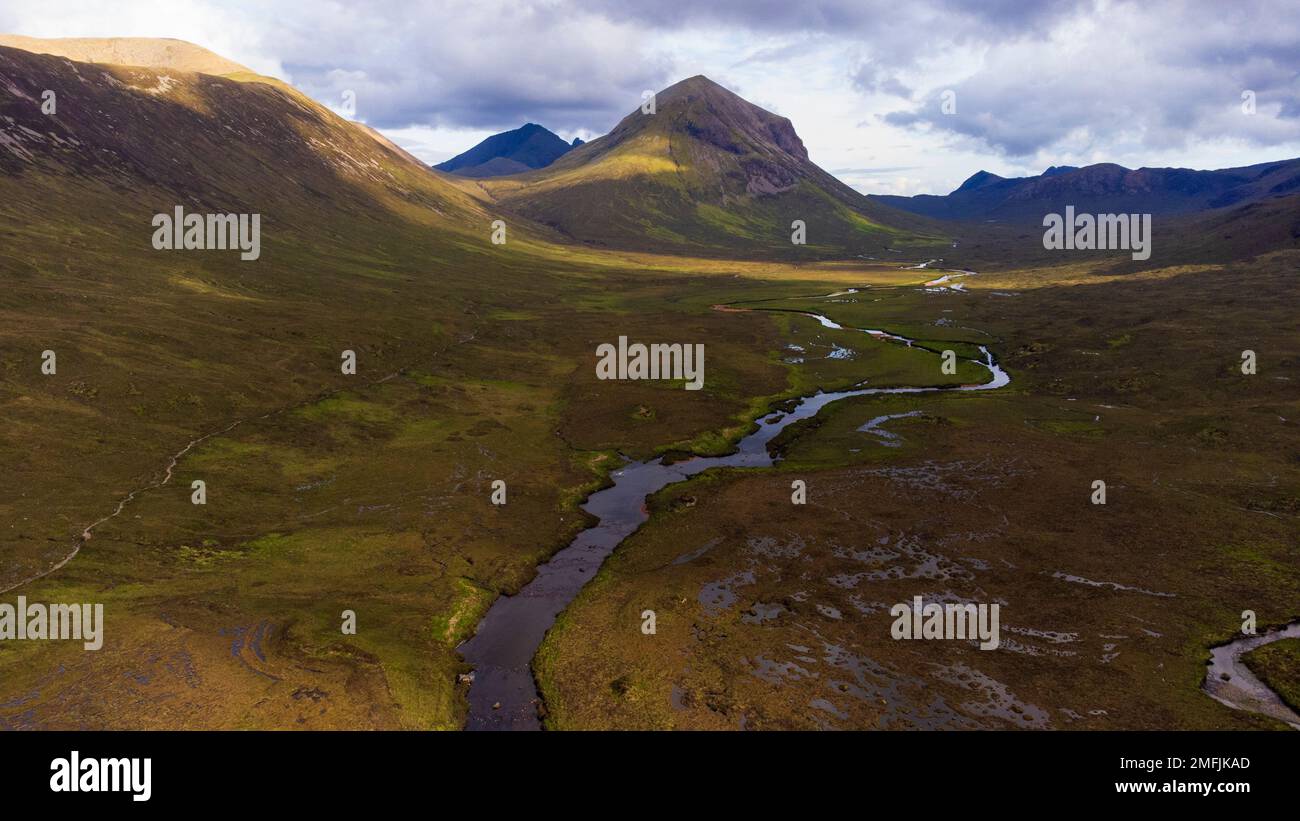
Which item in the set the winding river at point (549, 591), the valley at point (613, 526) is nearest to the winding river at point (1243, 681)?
the valley at point (613, 526)

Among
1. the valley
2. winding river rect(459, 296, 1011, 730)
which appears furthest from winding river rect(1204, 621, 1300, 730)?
winding river rect(459, 296, 1011, 730)

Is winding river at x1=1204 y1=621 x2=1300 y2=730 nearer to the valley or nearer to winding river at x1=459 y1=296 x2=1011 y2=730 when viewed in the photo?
the valley

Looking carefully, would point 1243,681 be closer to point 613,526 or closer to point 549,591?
point 549,591

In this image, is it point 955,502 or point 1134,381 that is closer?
point 955,502

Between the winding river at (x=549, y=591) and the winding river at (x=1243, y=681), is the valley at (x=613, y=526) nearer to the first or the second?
the winding river at (x=549, y=591)
